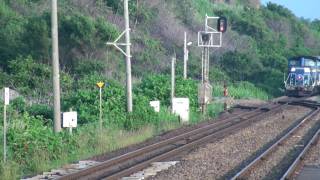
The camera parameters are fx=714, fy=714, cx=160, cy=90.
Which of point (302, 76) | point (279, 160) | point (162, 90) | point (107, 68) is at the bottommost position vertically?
point (279, 160)

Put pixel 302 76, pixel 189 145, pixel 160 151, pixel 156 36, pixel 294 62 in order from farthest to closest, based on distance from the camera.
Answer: pixel 156 36 < pixel 294 62 < pixel 302 76 < pixel 189 145 < pixel 160 151

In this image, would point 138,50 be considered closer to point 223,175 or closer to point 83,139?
point 83,139

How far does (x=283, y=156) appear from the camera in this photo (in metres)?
19.2

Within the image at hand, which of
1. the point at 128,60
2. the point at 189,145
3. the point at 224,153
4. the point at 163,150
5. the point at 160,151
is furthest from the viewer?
the point at 128,60

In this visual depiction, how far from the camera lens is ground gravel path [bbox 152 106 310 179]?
16.0m

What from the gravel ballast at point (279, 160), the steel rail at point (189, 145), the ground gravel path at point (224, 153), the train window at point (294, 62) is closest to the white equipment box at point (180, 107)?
the steel rail at point (189, 145)

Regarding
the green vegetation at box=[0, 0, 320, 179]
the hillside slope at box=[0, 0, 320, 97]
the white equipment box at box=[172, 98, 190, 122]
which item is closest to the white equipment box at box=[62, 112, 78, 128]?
the green vegetation at box=[0, 0, 320, 179]

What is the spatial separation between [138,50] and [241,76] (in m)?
14.9

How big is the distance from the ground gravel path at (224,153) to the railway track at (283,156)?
50 centimetres

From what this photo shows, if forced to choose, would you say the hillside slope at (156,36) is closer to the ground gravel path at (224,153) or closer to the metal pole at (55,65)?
the ground gravel path at (224,153)

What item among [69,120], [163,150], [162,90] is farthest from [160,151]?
[162,90]

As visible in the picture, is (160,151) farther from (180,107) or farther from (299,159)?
(180,107)

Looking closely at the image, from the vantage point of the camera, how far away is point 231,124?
99.8 ft

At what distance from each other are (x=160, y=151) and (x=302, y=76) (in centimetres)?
3758
